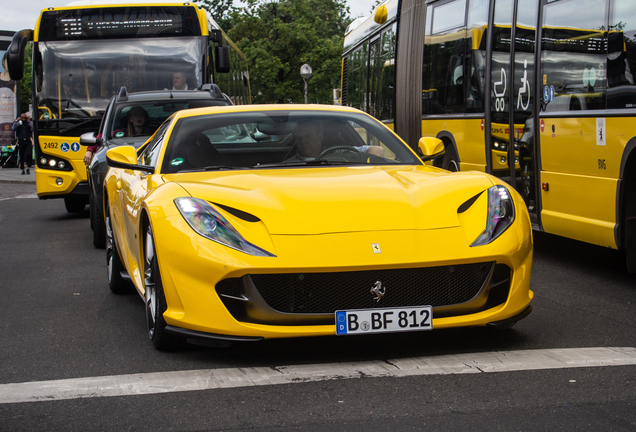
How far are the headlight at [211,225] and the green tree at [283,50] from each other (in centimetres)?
4167

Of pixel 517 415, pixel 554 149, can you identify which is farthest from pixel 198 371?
pixel 554 149

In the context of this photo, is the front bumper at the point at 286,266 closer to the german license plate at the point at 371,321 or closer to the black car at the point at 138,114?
the german license plate at the point at 371,321

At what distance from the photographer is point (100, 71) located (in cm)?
1360

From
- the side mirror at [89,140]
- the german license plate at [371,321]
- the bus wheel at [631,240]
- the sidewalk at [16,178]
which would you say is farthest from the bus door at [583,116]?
the sidewalk at [16,178]

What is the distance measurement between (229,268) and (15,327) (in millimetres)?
2104

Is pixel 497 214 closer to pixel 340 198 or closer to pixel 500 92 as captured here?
pixel 340 198

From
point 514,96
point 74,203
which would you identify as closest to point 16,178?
point 74,203

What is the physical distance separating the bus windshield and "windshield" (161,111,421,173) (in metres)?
8.05

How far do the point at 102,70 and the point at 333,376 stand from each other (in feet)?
34.9

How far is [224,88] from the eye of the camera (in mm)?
16797

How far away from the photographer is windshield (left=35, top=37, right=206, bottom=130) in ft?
43.6

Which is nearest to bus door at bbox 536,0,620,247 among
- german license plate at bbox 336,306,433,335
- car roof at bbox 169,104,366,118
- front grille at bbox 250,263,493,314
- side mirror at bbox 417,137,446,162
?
side mirror at bbox 417,137,446,162

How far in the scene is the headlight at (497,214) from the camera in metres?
4.34

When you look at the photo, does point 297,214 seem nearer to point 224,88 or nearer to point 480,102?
point 480,102
